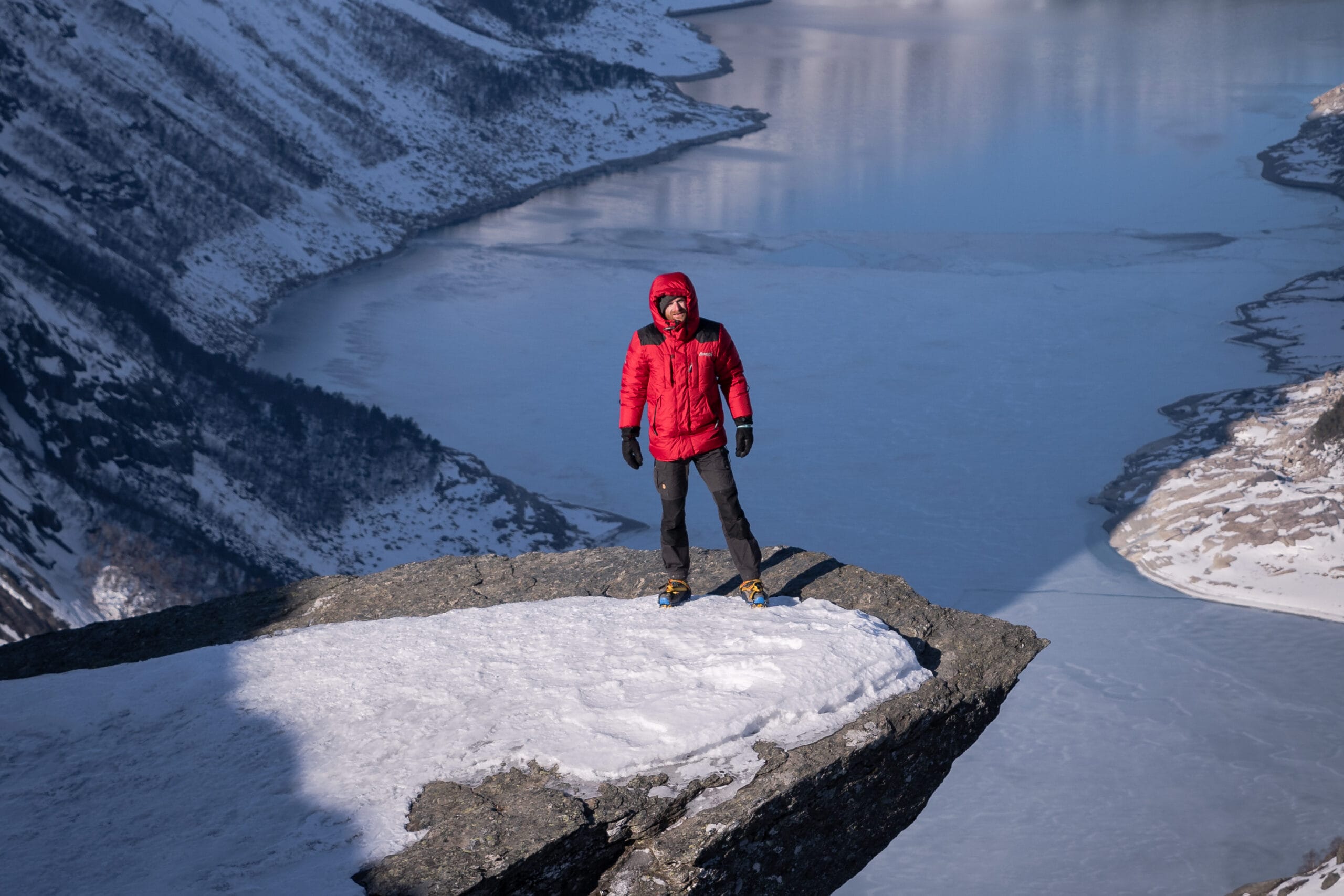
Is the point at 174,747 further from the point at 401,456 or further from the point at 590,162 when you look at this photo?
the point at 590,162

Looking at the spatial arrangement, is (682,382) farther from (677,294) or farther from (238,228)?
(238,228)

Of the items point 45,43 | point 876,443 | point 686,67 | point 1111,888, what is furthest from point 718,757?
point 686,67

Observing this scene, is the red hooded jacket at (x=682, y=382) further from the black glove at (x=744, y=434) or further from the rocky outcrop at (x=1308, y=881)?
the rocky outcrop at (x=1308, y=881)

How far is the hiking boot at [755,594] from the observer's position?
661cm

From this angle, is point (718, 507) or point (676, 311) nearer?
point (676, 311)

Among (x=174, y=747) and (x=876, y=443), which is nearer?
(x=174, y=747)

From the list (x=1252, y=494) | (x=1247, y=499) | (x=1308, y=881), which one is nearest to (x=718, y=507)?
(x=1308, y=881)

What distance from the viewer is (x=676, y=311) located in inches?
245

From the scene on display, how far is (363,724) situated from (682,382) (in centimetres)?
217

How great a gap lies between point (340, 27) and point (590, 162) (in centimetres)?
976

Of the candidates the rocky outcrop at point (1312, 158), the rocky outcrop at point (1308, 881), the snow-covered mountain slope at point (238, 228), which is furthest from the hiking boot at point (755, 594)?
the rocky outcrop at point (1312, 158)

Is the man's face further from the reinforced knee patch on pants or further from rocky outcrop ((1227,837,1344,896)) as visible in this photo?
rocky outcrop ((1227,837,1344,896))

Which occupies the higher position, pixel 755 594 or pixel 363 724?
pixel 755 594

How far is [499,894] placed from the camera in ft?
15.9
